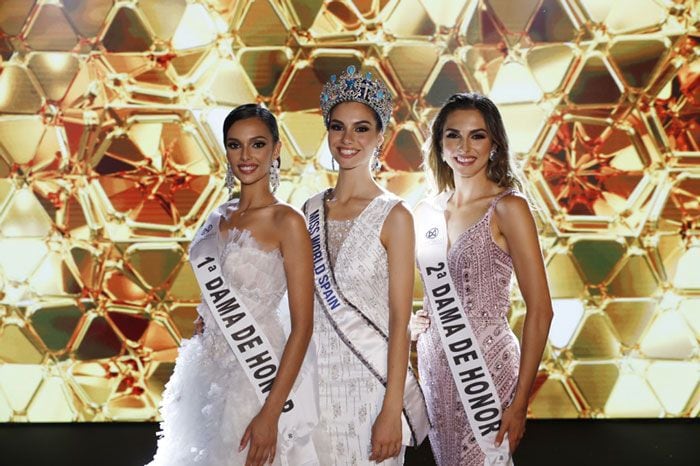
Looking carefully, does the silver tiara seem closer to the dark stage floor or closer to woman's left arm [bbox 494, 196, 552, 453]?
woman's left arm [bbox 494, 196, 552, 453]

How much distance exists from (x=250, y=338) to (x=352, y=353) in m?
0.24

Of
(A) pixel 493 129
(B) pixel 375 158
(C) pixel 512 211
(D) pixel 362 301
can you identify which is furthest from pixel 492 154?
(D) pixel 362 301

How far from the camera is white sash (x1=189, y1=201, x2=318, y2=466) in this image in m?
1.93

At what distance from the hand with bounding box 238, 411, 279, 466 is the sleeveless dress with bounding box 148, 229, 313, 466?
0.8 inches

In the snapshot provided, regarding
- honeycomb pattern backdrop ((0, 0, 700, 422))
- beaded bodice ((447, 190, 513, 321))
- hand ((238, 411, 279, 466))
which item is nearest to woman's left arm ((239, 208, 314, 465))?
hand ((238, 411, 279, 466))

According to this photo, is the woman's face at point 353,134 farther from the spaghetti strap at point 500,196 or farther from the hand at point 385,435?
the hand at point 385,435

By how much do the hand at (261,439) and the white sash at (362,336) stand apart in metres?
0.26

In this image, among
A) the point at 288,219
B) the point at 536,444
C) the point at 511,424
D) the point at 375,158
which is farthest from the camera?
the point at 536,444

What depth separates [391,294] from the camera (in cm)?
199

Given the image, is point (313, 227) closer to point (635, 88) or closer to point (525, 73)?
point (525, 73)

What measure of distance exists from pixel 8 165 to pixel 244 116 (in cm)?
190

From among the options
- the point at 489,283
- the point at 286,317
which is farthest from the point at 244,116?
the point at 489,283

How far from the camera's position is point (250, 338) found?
6.46ft

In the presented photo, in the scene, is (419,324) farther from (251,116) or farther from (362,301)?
(251,116)
